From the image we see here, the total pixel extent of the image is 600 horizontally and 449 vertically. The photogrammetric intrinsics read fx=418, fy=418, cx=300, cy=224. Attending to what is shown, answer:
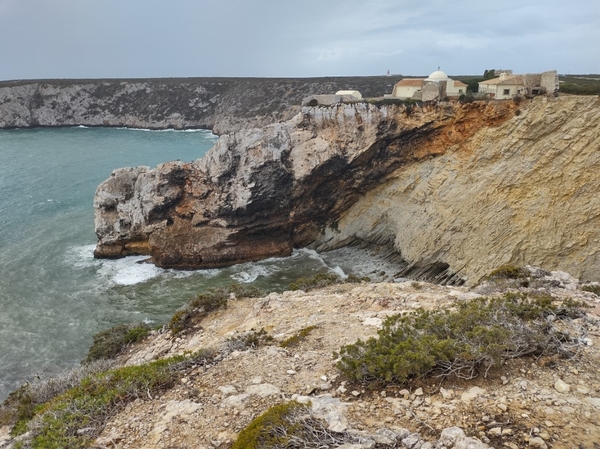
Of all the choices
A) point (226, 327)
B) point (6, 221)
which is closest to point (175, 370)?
point (226, 327)

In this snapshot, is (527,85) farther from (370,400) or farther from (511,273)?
(370,400)

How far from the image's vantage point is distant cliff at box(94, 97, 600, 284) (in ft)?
57.3

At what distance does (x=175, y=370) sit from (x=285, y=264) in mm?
16883

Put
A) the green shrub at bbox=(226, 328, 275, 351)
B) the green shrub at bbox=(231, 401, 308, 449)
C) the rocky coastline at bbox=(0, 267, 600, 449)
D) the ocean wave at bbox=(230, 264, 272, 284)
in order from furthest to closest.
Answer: the ocean wave at bbox=(230, 264, 272, 284), the green shrub at bbox=(226, 328, 275, 351), the green shrub at bbox=(231, 401, 308, 449), the rocky coastline at bbox=(0, 267, 600, 449)

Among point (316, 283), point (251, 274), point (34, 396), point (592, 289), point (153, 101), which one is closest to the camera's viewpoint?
point (34, 396)

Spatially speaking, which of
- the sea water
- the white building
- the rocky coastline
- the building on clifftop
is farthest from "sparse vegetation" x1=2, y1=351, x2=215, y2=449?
the building on clifftop

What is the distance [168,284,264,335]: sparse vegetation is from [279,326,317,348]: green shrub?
4143mm

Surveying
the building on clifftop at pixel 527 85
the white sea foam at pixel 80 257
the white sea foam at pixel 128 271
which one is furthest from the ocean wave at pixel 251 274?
the building on clifftop at pixel 527 85

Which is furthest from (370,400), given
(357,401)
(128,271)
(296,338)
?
(128,271)

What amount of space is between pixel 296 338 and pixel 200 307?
4.84 metres

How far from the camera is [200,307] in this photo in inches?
484

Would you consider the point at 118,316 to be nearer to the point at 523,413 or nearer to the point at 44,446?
the point at 44,446

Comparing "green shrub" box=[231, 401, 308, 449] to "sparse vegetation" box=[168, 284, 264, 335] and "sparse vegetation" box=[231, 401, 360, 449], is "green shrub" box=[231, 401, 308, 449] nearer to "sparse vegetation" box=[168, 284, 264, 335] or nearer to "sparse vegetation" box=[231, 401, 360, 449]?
"sparse vegetation" box=[231, 401, 360, 449]

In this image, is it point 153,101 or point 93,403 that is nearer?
point 93,403
